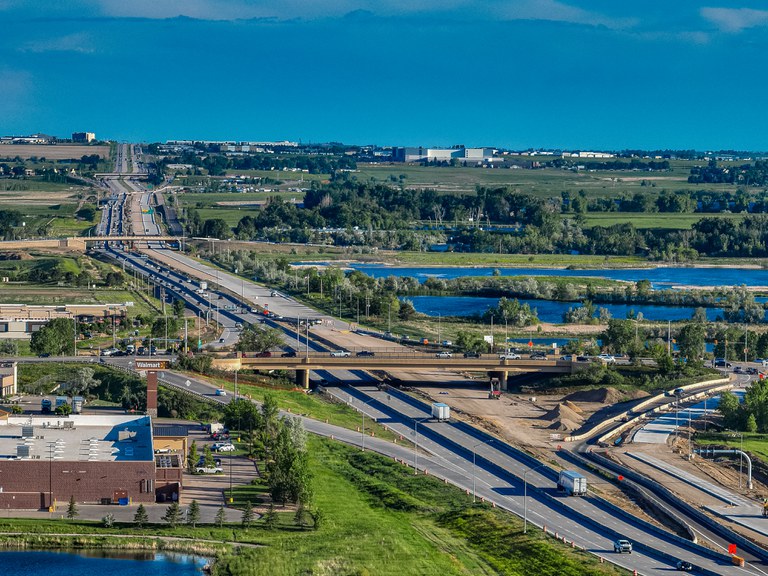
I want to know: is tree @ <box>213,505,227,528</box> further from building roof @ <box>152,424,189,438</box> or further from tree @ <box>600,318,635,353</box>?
tree @ <box>600,318,635,353</box>

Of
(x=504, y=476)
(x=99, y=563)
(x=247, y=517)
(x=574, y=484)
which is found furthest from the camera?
(x=504, y=476)

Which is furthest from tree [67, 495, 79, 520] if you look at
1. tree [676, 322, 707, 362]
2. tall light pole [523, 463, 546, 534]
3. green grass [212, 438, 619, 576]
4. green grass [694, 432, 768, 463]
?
tree [676, 322, 707, 362]

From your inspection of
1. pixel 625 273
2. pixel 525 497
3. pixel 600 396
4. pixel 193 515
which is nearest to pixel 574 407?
pixel 600 396

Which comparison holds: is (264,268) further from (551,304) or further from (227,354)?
(227,354)

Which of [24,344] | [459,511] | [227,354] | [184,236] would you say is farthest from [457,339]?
[184,236]

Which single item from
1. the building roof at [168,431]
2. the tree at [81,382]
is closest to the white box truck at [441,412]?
the building roof at [168,431]

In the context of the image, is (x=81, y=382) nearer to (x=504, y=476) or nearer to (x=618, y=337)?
(x=504, y=476)
